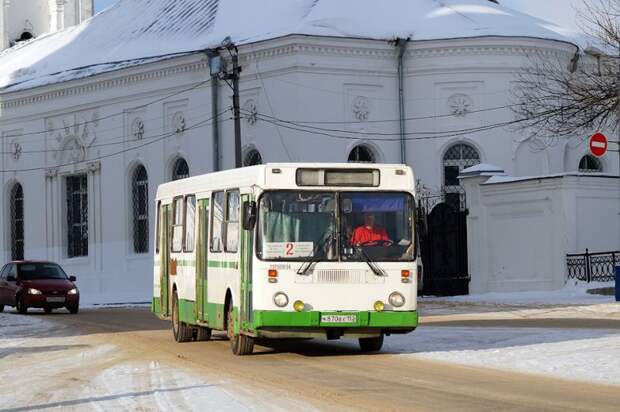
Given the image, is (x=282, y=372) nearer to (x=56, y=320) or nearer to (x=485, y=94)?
(x=56, y=320)

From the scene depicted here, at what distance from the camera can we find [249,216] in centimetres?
2017

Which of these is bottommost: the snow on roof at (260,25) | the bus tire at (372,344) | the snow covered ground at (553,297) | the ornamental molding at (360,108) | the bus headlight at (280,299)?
the bus tire at (372,344)

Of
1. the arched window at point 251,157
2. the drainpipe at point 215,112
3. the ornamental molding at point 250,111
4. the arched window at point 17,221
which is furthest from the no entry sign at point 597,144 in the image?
the arched window at point 17,221

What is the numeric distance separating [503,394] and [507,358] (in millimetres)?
4602

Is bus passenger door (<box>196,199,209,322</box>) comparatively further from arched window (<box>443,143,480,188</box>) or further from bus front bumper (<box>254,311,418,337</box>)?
arched window (<box>443,143,480,188</box>)

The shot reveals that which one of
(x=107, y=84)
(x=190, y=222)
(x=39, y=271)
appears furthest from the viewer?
(x=107, y=84)

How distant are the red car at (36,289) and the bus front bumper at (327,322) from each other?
68.4ft

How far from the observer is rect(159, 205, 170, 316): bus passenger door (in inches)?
1019

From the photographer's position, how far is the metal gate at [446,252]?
42844 millimetres

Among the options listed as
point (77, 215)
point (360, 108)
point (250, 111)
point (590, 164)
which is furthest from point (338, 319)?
point (77, 215)

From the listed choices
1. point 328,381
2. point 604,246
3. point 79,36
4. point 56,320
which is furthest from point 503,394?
point 79,36

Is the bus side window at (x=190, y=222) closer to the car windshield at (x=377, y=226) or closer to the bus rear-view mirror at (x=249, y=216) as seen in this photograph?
the bus rear-view mirror at (x=249, y=216)

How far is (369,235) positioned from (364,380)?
431cm

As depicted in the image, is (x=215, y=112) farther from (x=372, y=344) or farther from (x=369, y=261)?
(x=369, y=261)
